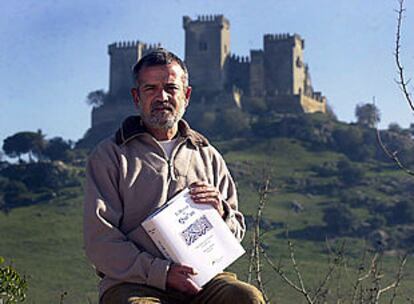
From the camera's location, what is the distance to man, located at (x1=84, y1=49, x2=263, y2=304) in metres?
3.37

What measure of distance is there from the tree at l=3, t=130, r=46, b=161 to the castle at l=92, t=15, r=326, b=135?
4.85 metres

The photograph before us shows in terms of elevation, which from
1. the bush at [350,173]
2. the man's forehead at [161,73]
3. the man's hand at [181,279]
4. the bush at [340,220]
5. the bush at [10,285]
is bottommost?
the bush at [340,220]

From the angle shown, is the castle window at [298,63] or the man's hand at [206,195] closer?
the man's hand at [206,195]

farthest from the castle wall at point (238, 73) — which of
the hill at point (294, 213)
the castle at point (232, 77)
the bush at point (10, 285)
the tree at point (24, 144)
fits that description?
the bush at point (10, 285)

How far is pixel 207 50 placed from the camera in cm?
6725

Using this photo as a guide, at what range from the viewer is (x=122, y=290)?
11.0 feet

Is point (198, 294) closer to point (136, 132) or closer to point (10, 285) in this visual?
point (136, 132)

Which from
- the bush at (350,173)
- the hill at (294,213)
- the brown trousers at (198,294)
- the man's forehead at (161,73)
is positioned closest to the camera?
the brown trousers at (198,294)

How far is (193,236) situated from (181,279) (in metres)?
0.19

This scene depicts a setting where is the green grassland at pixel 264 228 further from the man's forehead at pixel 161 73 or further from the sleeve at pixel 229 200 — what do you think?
the man's forehead at pixel 161 73

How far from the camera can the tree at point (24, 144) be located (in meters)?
65.0

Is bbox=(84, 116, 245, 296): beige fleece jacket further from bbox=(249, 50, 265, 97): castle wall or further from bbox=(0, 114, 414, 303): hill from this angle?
bbox=(249, 50, 265, 97): castle wall

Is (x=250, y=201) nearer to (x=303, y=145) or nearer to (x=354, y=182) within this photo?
(x=354, y=182)

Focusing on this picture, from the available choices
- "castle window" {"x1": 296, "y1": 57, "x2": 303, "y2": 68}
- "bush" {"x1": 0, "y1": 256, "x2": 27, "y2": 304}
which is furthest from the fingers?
"castle window" {"x1": 296, "y1": 57, "x2": 303, "y2": 68}
